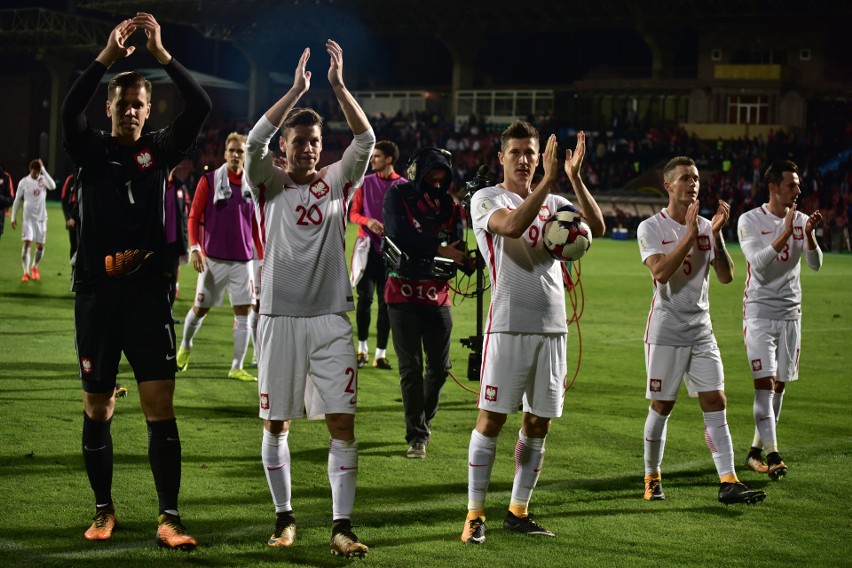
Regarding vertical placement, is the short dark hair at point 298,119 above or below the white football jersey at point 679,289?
above

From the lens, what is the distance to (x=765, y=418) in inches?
321

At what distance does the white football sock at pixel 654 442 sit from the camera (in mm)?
7258

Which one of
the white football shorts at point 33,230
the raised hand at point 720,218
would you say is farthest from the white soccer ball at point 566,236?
the white football shorts at point 33,230

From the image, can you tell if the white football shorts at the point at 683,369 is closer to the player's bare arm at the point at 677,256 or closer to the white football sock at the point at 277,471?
the player's bare arm at the point at 677,256

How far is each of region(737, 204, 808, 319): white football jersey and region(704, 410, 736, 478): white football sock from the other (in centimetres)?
143

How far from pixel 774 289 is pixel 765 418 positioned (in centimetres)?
99

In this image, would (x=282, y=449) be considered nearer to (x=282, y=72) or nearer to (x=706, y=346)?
(x=706, y=346)

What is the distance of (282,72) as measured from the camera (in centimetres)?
7175

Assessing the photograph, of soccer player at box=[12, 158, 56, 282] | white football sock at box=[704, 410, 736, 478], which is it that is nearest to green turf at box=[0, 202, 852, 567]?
white football sock at box=[704, 410, 736, 478]

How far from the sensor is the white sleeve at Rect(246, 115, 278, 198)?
584 centimetres

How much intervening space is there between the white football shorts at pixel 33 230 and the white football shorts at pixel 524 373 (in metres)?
16.2

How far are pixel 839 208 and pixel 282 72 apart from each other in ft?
135

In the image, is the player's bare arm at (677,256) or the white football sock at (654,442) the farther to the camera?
the white football sock at (654,442)

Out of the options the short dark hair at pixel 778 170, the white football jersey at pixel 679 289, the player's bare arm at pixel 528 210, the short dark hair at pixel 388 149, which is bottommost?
the white football jersey at pixel 679 289
